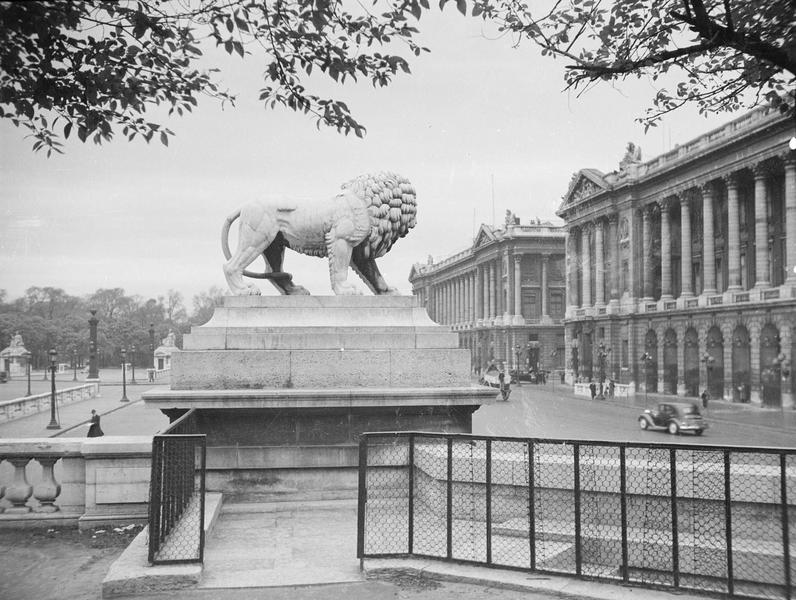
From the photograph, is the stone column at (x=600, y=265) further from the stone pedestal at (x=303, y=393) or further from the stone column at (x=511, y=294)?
the stone pedestal at (x=303, y=393)

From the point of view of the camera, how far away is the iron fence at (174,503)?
245 inches

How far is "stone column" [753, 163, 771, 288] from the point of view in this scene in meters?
47.5

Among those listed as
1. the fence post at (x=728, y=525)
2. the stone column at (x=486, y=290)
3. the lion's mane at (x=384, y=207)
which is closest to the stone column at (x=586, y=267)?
the stone column at (x=486, y=290)

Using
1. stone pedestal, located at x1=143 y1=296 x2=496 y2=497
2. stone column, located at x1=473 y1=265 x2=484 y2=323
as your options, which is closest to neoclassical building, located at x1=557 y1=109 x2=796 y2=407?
stone column, located at x1=473 y1=265 x2=484 y2=323

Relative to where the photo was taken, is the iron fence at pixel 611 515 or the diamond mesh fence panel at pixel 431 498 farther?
the diamond mesh fence panel at pixel 431 498

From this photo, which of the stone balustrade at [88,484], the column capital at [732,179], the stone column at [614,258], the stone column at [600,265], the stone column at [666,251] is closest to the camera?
the stone balustrade at [88,484]

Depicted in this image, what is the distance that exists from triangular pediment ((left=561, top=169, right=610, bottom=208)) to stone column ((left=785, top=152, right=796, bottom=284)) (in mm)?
23294

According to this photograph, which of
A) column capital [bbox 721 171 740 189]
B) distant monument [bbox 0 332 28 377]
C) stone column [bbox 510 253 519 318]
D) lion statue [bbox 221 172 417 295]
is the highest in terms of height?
column capital [bbox 721 171 740 189]

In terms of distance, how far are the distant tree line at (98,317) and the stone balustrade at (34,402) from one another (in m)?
5.65

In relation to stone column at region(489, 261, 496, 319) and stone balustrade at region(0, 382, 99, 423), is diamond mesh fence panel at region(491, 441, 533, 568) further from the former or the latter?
stone column at region(489, 261, 496, 319)

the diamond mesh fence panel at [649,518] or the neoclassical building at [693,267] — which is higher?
the neoclassical building at [693,267]

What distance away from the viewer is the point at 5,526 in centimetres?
825

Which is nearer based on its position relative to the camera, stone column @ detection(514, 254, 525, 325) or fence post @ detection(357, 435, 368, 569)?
fence post @ detection(357, 435, 368, 569)

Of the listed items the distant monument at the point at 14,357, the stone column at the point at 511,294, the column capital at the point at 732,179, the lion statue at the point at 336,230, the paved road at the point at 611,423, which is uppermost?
the column capital at the point at 732,179
